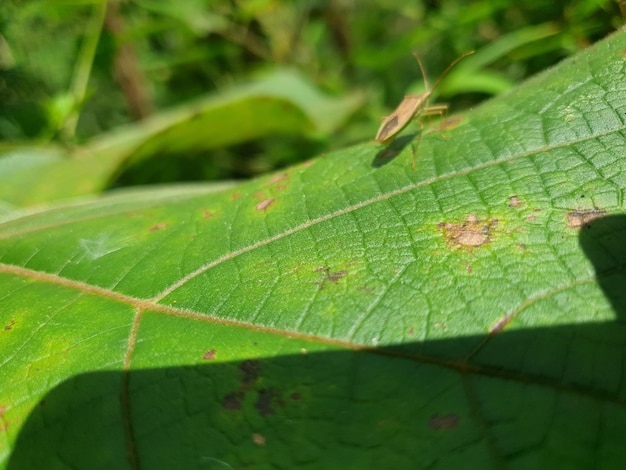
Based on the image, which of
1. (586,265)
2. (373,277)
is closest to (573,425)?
(586,265)

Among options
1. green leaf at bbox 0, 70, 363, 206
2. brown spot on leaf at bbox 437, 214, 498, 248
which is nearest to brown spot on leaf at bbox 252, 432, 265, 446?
brown spot on leaf at bbox 437, 214, 498, 248

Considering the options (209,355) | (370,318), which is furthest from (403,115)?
(209,355)

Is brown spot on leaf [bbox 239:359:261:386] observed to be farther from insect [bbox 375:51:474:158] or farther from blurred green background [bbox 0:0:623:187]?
blurred green background [bbox 0:0:623:187]

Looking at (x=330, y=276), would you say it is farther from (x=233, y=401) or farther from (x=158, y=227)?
(x=158, y=227)

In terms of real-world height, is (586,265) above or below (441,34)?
above

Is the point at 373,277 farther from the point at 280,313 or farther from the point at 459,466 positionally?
the point at 459,466

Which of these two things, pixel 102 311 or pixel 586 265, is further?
pixel 102 311

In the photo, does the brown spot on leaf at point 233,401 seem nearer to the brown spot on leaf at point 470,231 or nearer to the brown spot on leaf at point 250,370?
the brown spot on leaf at point 250,370
